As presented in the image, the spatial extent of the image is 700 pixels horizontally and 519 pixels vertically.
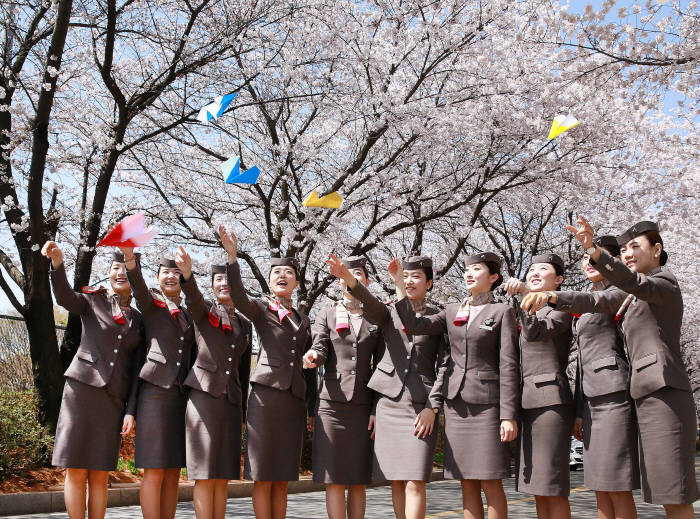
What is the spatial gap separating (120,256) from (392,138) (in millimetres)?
8753

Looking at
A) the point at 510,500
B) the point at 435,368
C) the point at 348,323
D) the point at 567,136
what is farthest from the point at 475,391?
the point at 567,136

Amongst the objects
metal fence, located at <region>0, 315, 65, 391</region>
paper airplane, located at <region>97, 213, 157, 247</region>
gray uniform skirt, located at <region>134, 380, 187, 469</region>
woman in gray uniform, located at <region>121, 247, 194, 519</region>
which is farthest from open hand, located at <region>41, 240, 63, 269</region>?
metal fence, located at <region>0, 315, 65, 391</region>

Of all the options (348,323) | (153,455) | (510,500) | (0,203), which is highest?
(0,203)

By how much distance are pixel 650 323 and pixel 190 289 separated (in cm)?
309

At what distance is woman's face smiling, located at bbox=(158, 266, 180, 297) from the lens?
577 cm

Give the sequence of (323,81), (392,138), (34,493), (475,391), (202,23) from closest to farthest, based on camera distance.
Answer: (475,391) < (34,493) < (202,23) < (323,81) < (392,138)

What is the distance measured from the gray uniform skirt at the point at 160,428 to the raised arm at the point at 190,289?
0.57 meters

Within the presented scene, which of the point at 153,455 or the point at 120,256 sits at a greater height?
the point at 120,256

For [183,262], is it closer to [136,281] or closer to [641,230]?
[136,281]

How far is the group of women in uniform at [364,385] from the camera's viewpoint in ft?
15.5

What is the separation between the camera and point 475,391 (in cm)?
508

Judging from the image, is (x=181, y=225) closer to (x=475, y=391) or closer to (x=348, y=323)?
(x=348, y=323)

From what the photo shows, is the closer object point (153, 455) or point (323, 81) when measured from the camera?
point (153, 455)

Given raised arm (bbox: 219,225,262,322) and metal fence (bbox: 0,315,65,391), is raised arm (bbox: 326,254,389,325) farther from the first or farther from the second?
metal fence (bbox: 0,315,65,391)
